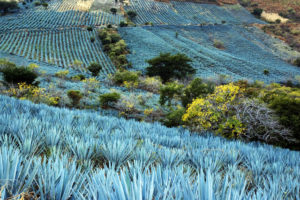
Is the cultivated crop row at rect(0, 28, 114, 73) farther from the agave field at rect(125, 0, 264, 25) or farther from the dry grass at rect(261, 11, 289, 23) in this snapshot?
the dry grass at rect(261, 11, 289, 23)

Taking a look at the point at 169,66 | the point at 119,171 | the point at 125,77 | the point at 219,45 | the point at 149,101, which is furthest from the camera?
the point at 219,45

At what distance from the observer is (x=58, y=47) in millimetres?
40875

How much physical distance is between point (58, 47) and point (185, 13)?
2395 inches

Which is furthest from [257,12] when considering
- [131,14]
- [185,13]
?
[131,14]

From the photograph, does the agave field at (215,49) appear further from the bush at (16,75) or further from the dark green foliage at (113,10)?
the bush at (16,75)

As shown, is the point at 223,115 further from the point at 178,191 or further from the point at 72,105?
the point at 72,105

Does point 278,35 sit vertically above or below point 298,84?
above

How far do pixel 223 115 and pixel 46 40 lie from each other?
159 feet

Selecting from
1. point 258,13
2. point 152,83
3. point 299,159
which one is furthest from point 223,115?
point 258,13

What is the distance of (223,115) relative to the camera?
6.88m

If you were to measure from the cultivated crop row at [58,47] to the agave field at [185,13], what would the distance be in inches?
1097

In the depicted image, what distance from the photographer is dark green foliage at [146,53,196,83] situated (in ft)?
100

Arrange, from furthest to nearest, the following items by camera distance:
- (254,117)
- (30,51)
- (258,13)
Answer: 1. (258,13)
2. (30,51)
3. (254,117)

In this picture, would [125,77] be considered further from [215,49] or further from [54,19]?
[54,19]
